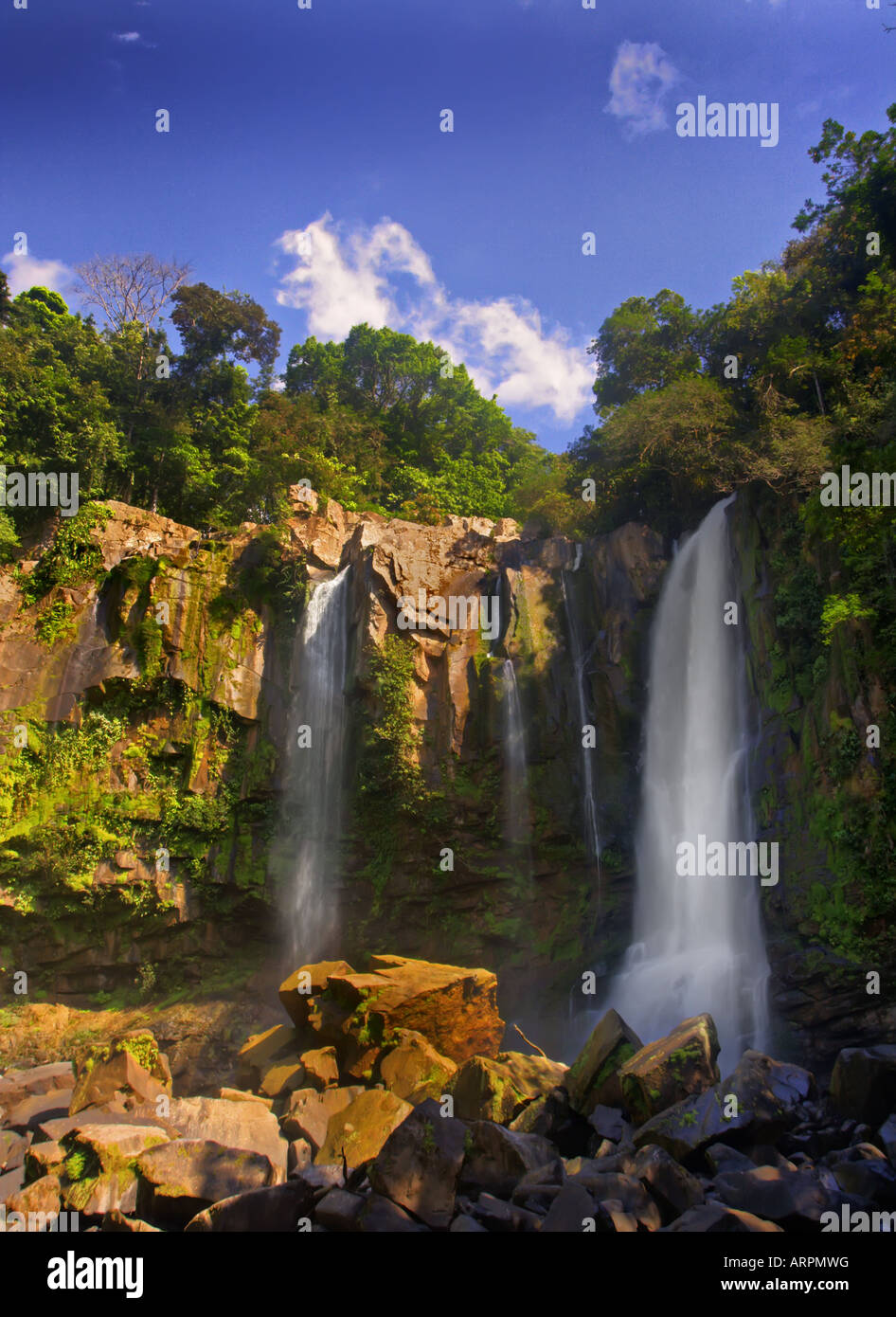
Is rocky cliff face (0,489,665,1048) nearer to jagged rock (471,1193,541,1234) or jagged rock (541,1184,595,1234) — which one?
jagged rock (471,1193,541,1234)

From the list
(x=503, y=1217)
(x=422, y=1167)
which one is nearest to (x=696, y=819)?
(x=422, y=1167)

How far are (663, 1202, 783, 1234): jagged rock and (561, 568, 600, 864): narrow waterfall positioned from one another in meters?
12.0

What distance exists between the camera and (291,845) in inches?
782

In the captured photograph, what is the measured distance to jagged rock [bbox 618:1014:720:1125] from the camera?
9414 millimetres

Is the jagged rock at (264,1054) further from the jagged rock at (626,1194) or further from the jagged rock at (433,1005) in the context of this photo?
the jagged rock at (626,1194)

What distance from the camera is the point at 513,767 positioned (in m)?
19.3

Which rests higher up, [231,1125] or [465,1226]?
[465,1226]

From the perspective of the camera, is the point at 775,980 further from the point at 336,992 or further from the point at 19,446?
the point at 19,446

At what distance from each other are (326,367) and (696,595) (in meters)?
26.4

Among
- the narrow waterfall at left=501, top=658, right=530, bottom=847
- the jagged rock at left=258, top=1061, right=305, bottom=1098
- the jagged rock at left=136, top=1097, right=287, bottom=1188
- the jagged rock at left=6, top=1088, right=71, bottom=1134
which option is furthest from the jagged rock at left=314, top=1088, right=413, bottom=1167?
the narrow waterfall at left=501, top=658, right=530, bottom=847

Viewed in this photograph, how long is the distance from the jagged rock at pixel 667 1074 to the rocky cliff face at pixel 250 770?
319 inches

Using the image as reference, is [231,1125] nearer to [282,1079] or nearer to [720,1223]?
[282,1079]

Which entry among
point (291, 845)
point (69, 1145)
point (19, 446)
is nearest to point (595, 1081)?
point (69, 1145)

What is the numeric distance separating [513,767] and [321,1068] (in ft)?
29.1
